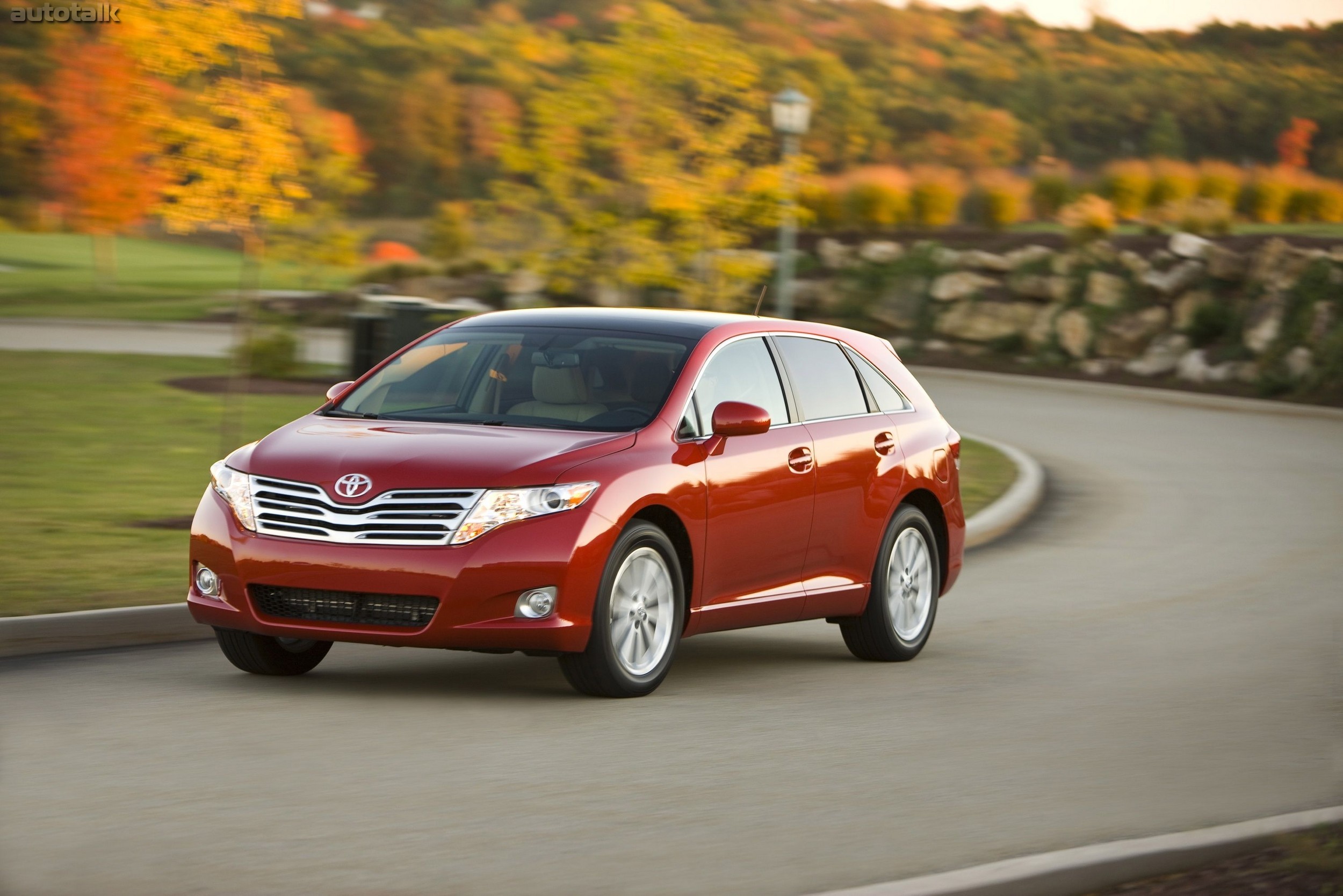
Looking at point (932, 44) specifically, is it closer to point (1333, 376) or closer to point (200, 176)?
point (1333, 376)

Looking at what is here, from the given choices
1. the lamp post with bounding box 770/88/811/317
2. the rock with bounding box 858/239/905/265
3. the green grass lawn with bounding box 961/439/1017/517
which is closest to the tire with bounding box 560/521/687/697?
the green grass lawn with bounding box 961/439/1017/517

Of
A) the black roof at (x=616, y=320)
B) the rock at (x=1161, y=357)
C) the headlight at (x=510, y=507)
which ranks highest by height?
the black roof at (x=616, y=320)

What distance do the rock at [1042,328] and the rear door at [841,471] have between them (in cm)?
3077

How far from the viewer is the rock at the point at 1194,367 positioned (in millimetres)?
36875

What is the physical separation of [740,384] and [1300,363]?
27.3 meters

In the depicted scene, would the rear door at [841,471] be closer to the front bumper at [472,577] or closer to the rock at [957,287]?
the front bumper at [472,577]

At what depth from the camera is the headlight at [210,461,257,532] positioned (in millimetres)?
8273

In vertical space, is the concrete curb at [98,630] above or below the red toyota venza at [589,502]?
below

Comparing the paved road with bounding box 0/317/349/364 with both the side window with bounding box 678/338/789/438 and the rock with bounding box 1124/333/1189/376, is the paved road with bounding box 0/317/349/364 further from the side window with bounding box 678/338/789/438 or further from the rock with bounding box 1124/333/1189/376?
the side window with bounding box 678/338/789/438

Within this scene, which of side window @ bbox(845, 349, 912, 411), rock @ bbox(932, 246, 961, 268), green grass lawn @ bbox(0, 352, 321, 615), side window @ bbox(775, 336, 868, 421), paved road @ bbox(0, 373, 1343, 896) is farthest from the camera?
rock @ bbox(932, 246, 961, 268)

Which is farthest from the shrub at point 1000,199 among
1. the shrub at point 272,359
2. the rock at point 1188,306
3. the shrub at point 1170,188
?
the shrub at point 272,359

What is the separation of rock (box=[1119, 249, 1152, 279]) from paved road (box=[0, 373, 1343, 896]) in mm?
29418

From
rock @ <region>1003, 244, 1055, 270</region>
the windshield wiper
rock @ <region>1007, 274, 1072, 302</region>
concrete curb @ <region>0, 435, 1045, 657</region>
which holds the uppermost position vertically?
the windshield wiper

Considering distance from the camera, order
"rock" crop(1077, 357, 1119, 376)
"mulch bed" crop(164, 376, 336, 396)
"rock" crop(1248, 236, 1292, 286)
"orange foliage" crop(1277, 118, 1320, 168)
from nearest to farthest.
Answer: "mulch bed" crop(164, 376, 336, 396) < "rock" crop(1248, 236, 1292, 286) < "rock" crop(1077, 357, 1119, 376) < "orange foliage" crop(1277, 118, 1320, 168)
